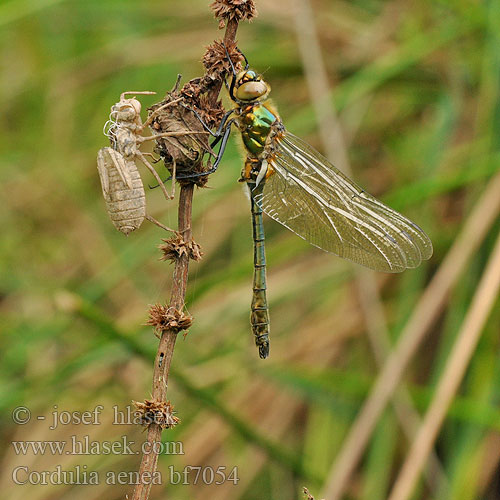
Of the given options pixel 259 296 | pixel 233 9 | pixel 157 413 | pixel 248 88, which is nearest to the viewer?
pixel 157 413

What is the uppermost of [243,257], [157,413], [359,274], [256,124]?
[243,257]

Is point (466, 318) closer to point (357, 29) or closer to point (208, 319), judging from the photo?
point (208, 319)

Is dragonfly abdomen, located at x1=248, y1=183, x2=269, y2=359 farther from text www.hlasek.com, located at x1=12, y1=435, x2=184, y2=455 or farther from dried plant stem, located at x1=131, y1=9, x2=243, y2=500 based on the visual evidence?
text www.hlasek.com, located at x1=12, y1=435, x2=184, y2=455

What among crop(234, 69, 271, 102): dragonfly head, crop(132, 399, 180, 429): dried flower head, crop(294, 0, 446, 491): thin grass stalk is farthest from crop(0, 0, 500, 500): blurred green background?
crop(132, 399, 180, 429): dried flower head

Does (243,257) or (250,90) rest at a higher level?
(243,257)

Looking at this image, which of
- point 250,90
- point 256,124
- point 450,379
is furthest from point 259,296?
point 450,379

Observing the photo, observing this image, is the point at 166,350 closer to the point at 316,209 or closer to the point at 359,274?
the point at 316,209

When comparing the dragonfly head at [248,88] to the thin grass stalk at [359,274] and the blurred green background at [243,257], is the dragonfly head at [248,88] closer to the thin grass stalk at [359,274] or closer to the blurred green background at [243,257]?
the blurred green background at [243,257]
